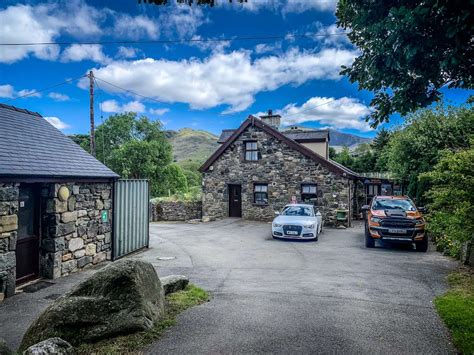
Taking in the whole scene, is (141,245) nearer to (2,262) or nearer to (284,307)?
(2,262)

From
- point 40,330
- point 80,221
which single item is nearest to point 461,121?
point 80,221

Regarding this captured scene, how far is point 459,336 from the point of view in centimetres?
448

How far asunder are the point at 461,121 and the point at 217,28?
1316 centimetres

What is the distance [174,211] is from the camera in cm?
2334

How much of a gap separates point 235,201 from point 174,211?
15.3 feet

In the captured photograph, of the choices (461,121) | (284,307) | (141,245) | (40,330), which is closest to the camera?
(40,330)

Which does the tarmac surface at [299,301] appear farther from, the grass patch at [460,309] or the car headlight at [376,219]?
the car headlight at [376,219]

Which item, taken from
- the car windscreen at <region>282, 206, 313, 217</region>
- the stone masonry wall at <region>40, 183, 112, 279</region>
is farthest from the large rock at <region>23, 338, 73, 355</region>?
the car windscreen at <region>282, 206, 313, 217</region>

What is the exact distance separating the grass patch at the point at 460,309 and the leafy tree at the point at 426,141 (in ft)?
31.8

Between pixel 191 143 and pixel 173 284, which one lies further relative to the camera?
pixel 191 143

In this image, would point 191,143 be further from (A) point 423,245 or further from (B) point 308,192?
(A) point 423,245

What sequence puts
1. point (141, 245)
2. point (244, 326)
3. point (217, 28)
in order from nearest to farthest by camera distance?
point (244, 326), point (141, 245), point (217, 28)

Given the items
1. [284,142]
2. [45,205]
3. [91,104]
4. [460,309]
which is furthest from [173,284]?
[91,104]

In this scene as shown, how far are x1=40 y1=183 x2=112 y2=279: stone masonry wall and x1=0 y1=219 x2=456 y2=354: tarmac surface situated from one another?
541mm
